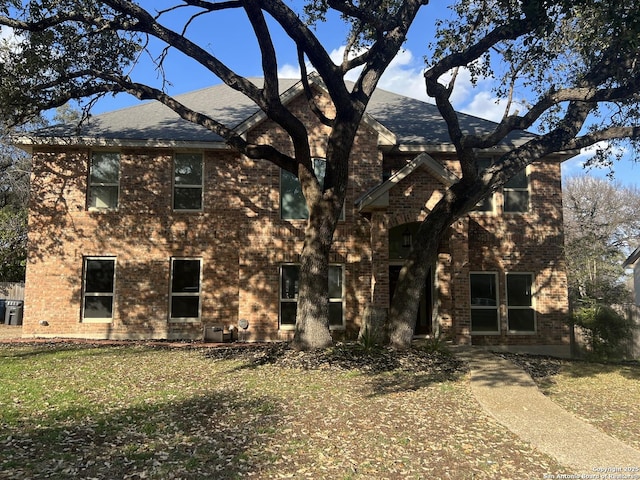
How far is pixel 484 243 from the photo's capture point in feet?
46.6

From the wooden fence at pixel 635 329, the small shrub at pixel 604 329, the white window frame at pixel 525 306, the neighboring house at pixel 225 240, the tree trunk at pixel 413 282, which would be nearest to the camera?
the tree trunk at pixel 413 282

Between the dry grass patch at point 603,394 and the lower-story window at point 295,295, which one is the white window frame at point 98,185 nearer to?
the lower-story window at point 295,295

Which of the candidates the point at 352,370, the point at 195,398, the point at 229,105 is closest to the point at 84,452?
the point at 195,398

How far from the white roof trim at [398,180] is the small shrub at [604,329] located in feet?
17.1

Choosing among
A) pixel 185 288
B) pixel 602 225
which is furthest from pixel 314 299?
pixel 602 225

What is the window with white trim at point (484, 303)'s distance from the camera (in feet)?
46.1

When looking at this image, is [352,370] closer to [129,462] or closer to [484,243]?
[129,462]

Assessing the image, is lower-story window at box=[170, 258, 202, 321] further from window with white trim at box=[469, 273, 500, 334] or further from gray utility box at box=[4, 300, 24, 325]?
gray utility box at box=[4, 300, 24, 325]

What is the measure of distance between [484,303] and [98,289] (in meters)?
11.4

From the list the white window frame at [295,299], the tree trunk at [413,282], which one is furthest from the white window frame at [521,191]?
the white window frame at [295,299]

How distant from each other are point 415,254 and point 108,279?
9016 mm

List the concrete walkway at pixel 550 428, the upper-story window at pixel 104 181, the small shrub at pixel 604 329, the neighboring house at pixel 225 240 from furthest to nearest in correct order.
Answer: the upper-story window at pixel 104 181 < the neighboring house at pixel 225 240 < the small shrub at pixel 604 329 < the concrete walkway at pixel 550 428

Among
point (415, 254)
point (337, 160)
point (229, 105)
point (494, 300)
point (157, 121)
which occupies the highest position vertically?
point (229, 105)

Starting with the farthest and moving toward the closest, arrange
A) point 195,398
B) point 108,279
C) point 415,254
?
point 108,279
point 415,254
point 195,398
